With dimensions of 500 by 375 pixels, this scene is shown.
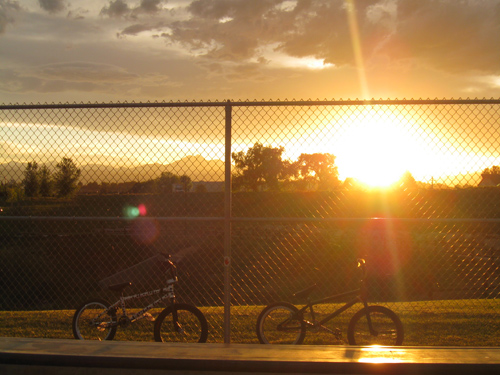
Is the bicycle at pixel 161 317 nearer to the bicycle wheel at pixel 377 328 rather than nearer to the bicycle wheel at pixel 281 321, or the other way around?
the bicycle wheel at pixel 281 321

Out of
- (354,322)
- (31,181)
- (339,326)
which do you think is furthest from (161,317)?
(339,326)

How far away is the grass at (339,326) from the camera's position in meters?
5.55

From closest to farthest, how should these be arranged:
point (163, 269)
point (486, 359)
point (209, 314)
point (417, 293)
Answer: point (486, 359) → point (163, 269) → point (209, 314) → point (417, 293)

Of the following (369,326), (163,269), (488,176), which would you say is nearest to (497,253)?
(488,176)

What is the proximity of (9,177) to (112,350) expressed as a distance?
2879mm

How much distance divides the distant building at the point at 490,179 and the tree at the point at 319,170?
5.33 ft

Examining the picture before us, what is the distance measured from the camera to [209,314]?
669 cm

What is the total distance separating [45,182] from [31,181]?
0.27 metres

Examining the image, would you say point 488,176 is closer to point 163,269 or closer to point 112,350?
point 163,269

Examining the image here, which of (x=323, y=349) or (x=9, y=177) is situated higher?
(x=9, y=177)

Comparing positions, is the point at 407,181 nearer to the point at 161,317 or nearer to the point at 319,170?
the point at 319,170

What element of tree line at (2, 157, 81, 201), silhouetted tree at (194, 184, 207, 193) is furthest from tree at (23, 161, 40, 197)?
silhouetted tree at (194, 184, 207, 193)

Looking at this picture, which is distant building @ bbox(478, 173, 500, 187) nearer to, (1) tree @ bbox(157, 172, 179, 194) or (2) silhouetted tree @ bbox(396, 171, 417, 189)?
(2) silhouetted tree @ bbox(396, 171, 417, 189)

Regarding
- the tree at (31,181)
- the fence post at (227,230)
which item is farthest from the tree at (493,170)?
the tree at (31,181)
